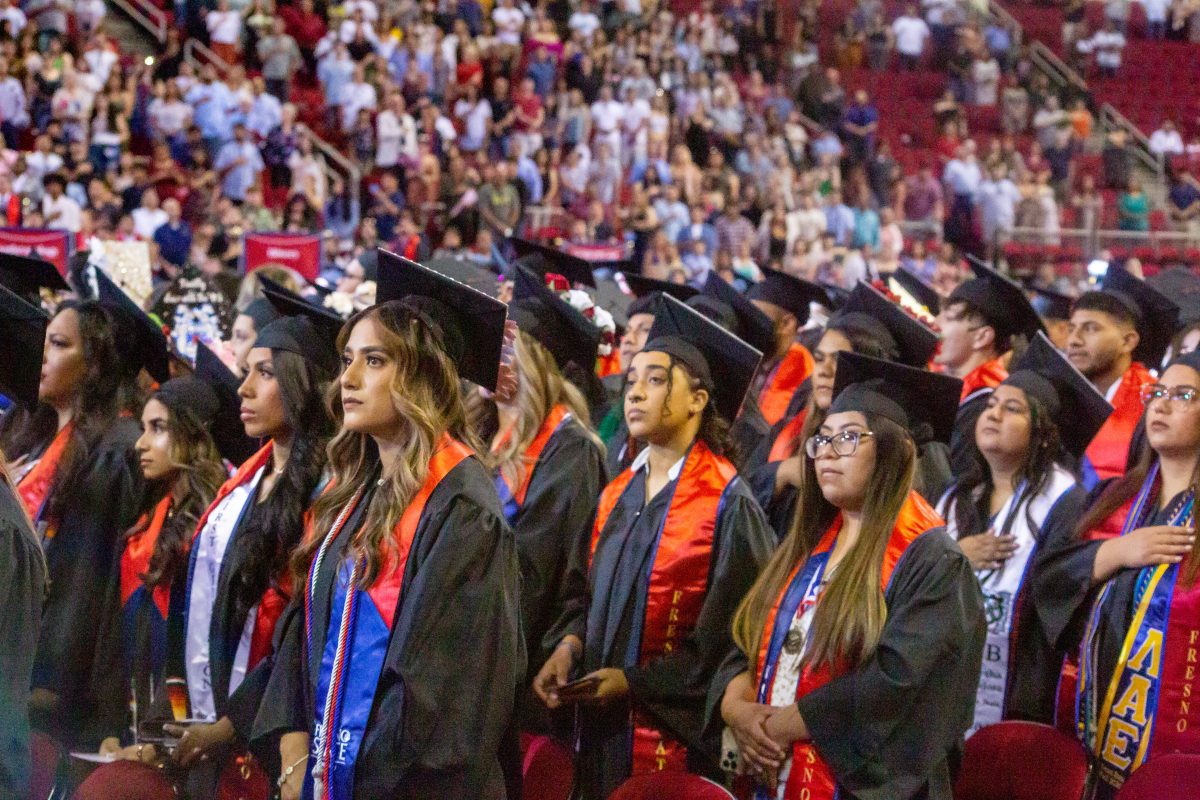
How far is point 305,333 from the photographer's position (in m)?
4.55

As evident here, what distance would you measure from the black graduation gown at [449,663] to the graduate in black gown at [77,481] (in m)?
1.74

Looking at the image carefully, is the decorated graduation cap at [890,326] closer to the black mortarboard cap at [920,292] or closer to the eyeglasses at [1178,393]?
the eyeglasses at [1178,393]

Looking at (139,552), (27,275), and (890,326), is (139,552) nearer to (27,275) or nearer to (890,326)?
(27,275)

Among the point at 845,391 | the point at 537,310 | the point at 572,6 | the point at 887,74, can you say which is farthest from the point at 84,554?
the point at 887,74

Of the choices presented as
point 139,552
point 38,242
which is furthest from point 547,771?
point 38,242

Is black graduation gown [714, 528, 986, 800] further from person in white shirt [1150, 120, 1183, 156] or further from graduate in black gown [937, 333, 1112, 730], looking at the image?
person in white shirt [1150, 120, 1183, 156]

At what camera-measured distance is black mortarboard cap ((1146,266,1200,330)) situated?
6906 mm

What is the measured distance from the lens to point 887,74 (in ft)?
76.7

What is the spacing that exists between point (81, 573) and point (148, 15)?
14.3 meters

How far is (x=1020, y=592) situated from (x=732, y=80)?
17.1 metres

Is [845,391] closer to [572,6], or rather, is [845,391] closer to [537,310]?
[537,310]

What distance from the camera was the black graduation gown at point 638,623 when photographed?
4.38m

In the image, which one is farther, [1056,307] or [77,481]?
[1056,307]

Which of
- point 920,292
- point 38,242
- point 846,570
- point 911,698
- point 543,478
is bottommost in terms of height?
point 911,698
